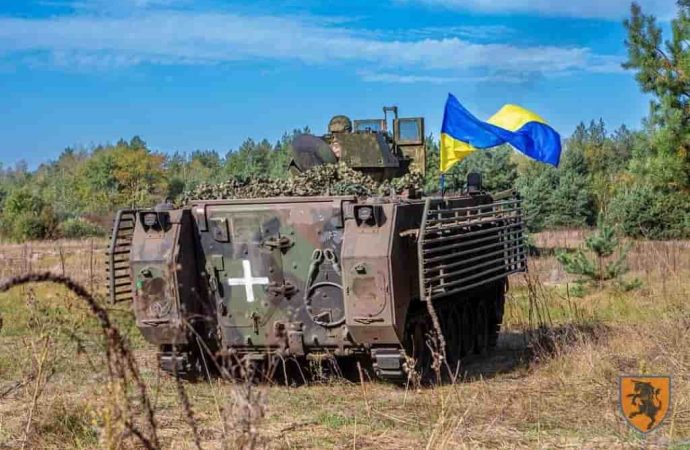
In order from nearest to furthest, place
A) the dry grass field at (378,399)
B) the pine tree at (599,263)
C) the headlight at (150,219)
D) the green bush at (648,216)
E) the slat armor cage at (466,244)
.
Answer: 1. the dry grass field at (378,399)
2. the slat armor cage at (466,244)
3. the headlight at (150,219)
4. the pine tree at (599,263)
5. the green bush at (648,216)

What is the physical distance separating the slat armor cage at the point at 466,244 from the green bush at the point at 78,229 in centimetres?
2593

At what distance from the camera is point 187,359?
34.0 ft

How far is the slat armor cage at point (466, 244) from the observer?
9.61 metres

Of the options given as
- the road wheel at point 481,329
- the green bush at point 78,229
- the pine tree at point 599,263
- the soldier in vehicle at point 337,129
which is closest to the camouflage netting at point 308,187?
the soldier in vehicle at point 337,129

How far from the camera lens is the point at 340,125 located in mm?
12531

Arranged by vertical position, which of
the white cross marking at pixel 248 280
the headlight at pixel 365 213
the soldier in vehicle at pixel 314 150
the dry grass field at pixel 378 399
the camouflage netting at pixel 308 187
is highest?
the soldier in vehicle at pixel 314 150

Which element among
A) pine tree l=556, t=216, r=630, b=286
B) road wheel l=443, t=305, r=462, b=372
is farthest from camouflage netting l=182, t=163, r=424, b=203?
pine tree l=556, t=216, r=630, b=286

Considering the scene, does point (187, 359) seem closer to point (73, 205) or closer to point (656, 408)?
point (656, 408)

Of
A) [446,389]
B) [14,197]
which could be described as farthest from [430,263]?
[14,197]

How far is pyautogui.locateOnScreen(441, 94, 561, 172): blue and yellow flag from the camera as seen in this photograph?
13.4 metres

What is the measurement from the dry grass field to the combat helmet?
9.79 ft

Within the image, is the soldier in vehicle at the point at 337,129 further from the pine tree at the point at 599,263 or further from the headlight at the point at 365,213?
the pine tree at the point at 599,263

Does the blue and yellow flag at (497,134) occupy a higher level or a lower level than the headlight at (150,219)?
higher

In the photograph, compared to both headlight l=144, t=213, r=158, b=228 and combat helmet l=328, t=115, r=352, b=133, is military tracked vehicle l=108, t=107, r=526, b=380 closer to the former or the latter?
headlight l=144, t=213, r=158, b=228
